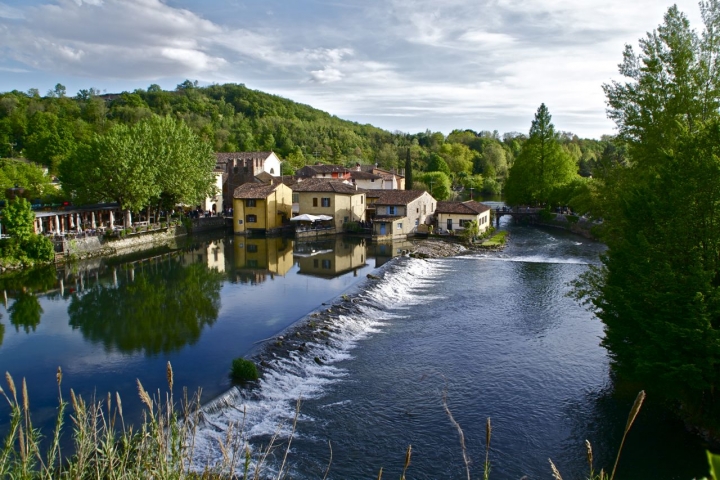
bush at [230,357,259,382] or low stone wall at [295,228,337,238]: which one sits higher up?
low stone wall at [295,228,337,238]

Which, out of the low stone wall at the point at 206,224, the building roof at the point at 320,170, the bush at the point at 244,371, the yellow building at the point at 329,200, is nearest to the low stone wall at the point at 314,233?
the yellow building at the point at 329,200

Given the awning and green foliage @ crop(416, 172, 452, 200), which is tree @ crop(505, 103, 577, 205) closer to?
green foliage @ crop(416, 172, 452, 200)

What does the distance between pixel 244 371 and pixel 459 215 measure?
35.2 metres

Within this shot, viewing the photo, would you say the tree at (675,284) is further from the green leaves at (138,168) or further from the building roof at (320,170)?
the building roof at (320,170)

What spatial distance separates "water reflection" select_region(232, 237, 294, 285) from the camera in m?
32.5

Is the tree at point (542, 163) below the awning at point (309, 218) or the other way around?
the other way around

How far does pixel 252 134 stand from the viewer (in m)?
102

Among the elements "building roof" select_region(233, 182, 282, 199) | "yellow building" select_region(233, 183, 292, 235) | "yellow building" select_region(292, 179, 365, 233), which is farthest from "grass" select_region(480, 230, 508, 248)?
"building roof" select_region(233, 182, 282, 199)

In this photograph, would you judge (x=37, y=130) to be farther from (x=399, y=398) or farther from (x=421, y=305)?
(x=399, y=398)

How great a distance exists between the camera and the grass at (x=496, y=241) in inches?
1679

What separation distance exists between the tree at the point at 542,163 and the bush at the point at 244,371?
51004 millimetres

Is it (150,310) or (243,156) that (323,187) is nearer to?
(243,156)

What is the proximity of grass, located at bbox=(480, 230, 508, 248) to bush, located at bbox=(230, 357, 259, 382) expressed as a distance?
95.4ft

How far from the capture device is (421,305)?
2542 centimetres
